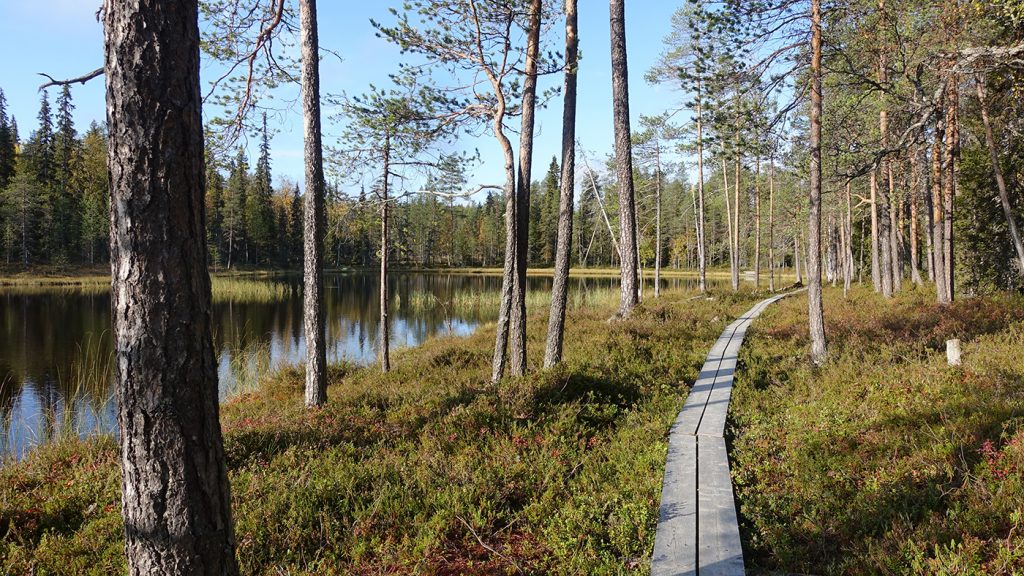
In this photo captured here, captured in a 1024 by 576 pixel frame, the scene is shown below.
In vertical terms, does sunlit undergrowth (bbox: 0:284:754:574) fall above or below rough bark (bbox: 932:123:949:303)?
below

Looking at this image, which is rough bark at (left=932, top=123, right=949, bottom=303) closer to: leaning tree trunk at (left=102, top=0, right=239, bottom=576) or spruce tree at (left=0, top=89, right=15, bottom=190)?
leaning tree trunk at (left=102, top=0, right=239, bottom=576)

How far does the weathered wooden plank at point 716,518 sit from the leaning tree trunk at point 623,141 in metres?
8.32

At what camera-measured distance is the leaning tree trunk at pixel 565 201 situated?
909cm

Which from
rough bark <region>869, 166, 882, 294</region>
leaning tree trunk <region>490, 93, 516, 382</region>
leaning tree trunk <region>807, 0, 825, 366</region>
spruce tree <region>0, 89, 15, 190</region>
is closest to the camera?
leaning tree trunk <region>490, 93, 516, 382</region>

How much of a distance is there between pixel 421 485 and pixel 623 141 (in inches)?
424

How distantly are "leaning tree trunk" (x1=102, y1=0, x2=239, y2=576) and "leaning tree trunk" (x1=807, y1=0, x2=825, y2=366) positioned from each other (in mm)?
9964

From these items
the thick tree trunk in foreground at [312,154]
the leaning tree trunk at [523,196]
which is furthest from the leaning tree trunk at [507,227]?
the thick tree trunk in foreground at [312,154]

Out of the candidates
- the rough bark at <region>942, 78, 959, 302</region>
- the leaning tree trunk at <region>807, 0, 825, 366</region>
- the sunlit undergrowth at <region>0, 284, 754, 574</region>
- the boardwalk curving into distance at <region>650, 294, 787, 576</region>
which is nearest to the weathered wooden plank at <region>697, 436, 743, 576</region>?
the boardwalk curving into distance at <region>650, 294, 787, 576</region>

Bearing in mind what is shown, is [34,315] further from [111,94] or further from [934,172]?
[934,172]

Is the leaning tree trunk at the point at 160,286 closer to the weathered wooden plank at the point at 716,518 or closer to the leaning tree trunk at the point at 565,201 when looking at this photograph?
the weathered wooden plank at the point at 716,518

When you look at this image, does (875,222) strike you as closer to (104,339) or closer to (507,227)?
(507,227)

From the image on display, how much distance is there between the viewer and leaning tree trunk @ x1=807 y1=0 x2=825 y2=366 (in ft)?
30.5

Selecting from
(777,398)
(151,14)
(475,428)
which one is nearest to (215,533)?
(151,14)

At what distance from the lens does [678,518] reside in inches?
179
